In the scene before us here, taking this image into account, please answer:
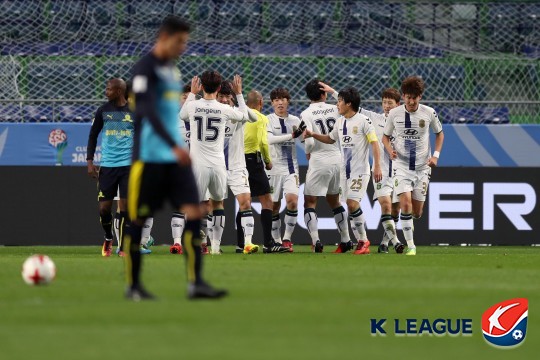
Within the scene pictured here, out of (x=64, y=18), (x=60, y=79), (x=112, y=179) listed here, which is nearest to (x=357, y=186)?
(x=112, y=179)

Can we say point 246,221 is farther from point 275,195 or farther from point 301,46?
point 301,46

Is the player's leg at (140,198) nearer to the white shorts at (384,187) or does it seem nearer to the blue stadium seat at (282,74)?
the white shorts at (384,187)

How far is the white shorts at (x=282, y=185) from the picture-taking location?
1650 centimetres

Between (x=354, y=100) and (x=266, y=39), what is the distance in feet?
34.6

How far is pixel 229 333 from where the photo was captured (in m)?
6.30

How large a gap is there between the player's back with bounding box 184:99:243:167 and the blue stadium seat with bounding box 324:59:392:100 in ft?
31.8

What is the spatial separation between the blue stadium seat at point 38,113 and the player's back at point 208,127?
22.1ft

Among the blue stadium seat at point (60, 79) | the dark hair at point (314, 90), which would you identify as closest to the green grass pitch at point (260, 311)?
the dark hair at point (314, 90)

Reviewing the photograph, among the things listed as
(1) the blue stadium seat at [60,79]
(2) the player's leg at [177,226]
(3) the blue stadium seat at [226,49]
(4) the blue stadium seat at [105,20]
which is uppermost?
(4) the blue stadium seat at [105,20]

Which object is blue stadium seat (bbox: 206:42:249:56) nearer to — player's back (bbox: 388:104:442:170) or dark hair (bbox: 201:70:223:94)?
player's back (bbox: 388:104:442:170)

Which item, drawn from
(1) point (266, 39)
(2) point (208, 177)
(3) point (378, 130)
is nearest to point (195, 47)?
(1) point (266, 39)

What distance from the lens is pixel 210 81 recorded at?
1452 cm

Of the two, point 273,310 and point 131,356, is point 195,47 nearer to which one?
point 273,310

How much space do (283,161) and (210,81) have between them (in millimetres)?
2551
